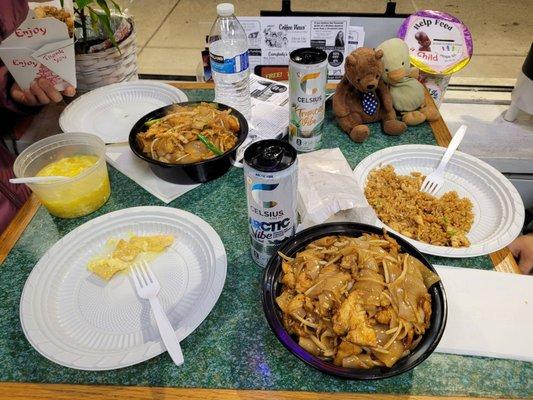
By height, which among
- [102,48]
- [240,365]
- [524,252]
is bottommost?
[524,252]

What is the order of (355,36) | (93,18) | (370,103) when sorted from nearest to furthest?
(370,103)
(93,18)
(355,36)

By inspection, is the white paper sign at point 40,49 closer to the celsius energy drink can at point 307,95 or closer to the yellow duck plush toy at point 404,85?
the celsius energy drink can at point 307,95

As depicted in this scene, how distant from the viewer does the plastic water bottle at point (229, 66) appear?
125 cm

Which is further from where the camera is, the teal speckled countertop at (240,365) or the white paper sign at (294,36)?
the white paper sign at (294,36)

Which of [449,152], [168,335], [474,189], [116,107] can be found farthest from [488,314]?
[116,107]

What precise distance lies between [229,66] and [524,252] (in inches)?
45.0

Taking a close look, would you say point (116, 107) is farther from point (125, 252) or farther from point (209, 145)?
point (125, 252)

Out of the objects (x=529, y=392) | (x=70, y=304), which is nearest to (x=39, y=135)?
(x=70, y=304)

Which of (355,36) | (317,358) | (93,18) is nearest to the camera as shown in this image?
(317,358)

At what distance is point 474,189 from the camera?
1194mm

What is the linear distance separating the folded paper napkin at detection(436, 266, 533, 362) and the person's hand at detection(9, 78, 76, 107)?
1.38 m

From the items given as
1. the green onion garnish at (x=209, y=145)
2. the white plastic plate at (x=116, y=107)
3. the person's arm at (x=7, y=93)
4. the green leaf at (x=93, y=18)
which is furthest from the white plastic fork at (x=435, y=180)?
the person's arm at (x=7, y=93)

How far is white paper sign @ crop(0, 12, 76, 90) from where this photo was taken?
124 centimetres

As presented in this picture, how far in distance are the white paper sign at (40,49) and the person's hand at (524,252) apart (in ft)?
5.37
